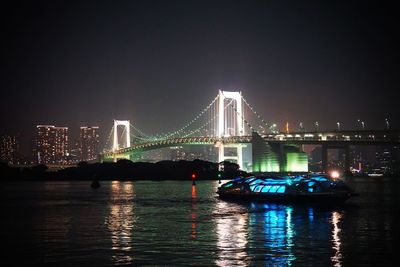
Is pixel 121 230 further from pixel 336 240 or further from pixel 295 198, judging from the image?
pixel 295 198

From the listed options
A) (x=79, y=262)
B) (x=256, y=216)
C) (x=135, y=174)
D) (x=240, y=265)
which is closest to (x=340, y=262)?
(x=240, y=265)

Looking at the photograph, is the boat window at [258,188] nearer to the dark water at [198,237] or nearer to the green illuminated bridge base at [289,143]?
the dark water at [198,237]

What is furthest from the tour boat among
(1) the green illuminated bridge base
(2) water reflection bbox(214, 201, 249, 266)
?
(1) the green illuminated bridge base

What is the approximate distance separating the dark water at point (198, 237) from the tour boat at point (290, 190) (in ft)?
18.4

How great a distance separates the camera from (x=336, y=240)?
57.6 ft

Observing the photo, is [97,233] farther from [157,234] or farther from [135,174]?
[135,174]

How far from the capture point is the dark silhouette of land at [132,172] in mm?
89562

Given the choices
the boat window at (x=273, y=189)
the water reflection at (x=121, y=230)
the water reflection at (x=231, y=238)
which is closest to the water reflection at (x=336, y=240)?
the water reflection at (x=231, y=238)

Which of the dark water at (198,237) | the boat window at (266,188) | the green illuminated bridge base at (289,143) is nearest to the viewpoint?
the dark water at (198,237)

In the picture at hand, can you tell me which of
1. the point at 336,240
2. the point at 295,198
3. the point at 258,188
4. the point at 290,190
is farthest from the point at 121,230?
the point at 258,188

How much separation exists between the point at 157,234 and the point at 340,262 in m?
6.75

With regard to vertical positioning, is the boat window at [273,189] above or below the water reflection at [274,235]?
above

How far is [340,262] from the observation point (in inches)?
543

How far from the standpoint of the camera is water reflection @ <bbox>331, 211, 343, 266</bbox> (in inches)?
552
